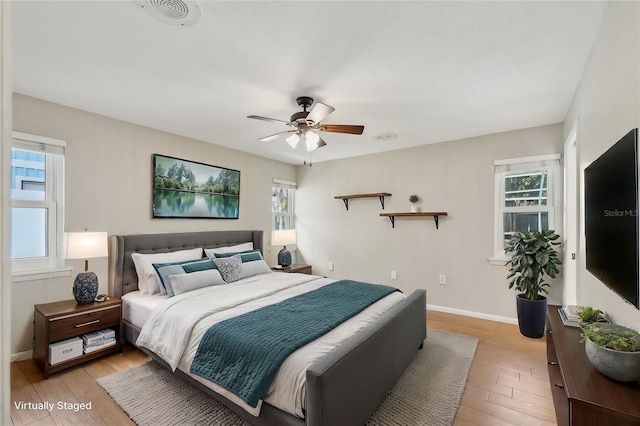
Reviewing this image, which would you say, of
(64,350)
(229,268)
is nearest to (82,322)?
(64,350)

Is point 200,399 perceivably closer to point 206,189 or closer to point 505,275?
point 206,189

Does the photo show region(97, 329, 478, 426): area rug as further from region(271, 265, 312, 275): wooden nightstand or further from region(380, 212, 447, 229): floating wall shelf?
region(271, 265, 312, 275): wooden nightstand

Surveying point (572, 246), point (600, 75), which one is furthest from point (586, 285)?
point (600, 75)

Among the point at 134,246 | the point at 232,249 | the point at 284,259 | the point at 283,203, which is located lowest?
the point at 284,259

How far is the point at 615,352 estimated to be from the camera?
4.14 ft

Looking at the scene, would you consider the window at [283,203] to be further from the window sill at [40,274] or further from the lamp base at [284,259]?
the window sill at [40,274]

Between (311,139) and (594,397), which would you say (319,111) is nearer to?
(311,139)

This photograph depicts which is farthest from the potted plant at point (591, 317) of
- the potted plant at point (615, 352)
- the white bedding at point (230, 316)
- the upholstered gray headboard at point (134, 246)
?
the upholstered gray headboard at point (134, 246)

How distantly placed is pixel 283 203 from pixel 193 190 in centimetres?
198

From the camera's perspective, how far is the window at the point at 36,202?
2.86 metres

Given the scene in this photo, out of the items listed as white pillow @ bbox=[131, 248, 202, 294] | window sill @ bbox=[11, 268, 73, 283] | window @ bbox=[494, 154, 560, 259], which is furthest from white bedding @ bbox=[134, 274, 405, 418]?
window @ bbox=[494, 154, 560, 259]

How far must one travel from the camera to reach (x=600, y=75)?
1916mm

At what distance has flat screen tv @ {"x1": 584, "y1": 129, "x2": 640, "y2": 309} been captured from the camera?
1.31 metres

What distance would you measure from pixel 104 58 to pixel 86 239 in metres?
1.63
